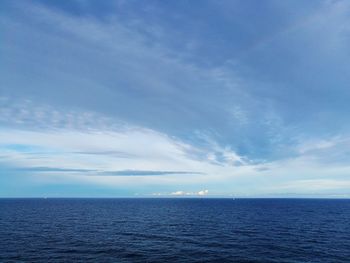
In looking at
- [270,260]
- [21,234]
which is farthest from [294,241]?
[21,234]

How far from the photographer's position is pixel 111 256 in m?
46.6

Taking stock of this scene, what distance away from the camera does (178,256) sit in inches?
1896

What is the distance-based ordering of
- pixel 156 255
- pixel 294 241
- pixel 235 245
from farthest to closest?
pixel 294 241 → pixel 235 245 → pixel 156 255

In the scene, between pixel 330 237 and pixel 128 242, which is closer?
pixel 128 242

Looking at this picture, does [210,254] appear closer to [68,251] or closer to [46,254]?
[68,251]

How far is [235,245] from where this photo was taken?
57094 millimetres

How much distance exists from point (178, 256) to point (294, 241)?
3055 cm

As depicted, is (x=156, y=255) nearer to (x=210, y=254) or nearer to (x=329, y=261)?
(x=210, y=254)

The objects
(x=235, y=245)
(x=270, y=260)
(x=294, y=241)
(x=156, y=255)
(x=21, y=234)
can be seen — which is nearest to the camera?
(x=270, y=260)

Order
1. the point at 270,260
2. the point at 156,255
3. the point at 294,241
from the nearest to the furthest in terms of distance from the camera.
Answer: the point at 270,260 → the point at 156,255 → the point at 294,241

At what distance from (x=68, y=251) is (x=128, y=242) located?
13.3m

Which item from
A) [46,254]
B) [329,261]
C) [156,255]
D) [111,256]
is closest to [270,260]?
[329,261]

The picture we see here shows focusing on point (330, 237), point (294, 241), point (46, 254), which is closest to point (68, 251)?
point (46, 254)

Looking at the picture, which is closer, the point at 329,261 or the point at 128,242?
the point at 329,261
